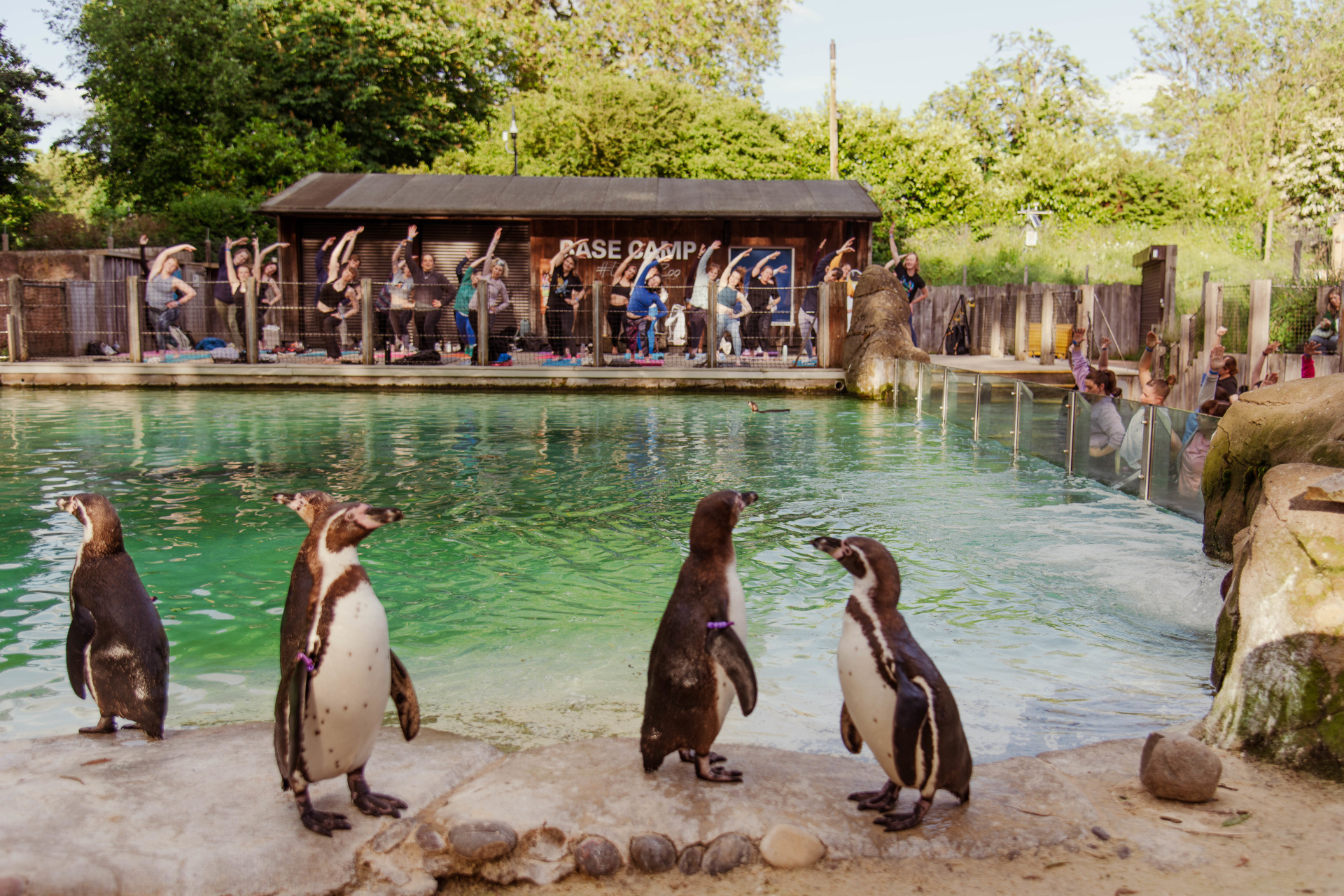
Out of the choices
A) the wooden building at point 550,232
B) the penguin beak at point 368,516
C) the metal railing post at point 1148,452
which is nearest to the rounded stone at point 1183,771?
the penguin beak at point 368,516

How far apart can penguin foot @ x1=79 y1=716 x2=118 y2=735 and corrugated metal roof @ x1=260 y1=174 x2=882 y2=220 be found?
751 inches

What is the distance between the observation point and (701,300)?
2142 cm

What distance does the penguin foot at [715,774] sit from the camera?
3318 millimetres

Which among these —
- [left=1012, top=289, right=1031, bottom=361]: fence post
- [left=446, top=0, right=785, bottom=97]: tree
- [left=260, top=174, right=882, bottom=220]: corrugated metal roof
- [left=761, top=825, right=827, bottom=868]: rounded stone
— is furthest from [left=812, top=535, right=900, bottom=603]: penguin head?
[left=446, top=0, right=785, bottom=97]: tree

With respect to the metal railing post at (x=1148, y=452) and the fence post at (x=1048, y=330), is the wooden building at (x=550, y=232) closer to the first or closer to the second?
the fence post at (x=1048, y=330)

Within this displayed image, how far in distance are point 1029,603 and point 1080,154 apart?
33865mm

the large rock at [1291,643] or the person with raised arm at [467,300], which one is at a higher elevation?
the person with raised arm at [467,300]

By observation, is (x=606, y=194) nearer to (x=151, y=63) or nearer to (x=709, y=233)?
(x=709, y=233)

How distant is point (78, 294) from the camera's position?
69.3 ft

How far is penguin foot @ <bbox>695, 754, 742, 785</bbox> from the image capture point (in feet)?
10.9

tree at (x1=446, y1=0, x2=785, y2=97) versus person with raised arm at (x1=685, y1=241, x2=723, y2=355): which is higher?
tree at (x1=446, y1=0, x2=785, y2=97)

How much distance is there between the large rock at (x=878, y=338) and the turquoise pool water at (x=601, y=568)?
14.9 ft

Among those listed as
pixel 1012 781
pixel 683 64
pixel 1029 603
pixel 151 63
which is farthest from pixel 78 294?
pixel 683 64

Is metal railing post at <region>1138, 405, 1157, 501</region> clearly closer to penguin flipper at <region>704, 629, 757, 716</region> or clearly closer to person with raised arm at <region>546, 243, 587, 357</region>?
penguin flipper at <region>704, 629, 757, 716</region>
